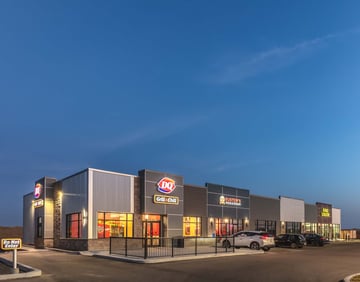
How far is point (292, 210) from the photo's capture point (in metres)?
58.5

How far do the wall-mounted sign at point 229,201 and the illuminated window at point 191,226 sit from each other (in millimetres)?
3885

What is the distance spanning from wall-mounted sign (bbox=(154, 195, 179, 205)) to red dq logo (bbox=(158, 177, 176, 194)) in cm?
48

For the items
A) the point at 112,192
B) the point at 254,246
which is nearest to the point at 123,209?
the point at 112,192

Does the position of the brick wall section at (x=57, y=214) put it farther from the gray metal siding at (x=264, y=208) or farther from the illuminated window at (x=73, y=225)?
the gray metal siding at (x=264, y=208)

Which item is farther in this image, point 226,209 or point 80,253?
point 226,209

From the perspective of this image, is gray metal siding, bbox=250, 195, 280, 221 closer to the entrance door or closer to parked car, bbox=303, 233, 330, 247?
parked car, bbox=303, 233, 330, 247

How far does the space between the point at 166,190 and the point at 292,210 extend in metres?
28.8

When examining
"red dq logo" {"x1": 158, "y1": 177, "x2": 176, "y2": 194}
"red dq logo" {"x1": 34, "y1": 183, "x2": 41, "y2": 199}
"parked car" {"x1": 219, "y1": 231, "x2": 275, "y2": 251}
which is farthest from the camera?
"red dq logo" {"x1": 34, "y1": 183, "x2": 41, "y2": 199}

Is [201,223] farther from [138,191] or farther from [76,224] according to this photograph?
[76,224]

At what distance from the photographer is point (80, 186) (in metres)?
31.6

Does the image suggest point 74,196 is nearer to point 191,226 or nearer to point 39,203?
point 39,203

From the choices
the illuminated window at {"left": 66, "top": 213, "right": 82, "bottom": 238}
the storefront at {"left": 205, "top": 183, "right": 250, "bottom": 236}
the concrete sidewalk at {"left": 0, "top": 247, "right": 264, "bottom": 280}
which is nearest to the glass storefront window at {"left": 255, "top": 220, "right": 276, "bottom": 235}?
the storefront at {"left": 205, "top": 183, "right": 250, "bottom": 236}

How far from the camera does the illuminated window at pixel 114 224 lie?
30978 millimetres

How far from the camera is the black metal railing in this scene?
81.3ft
